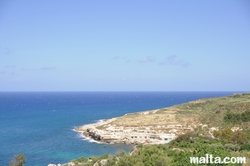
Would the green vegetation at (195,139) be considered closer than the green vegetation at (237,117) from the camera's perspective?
Yes

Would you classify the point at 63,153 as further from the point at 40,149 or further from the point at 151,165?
the point at 151,165

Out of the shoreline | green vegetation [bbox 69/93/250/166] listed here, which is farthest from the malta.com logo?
the shoreline

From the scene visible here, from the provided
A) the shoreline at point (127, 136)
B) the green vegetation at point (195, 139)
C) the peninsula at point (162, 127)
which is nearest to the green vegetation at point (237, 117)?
the green vegetation at point (195, 139)

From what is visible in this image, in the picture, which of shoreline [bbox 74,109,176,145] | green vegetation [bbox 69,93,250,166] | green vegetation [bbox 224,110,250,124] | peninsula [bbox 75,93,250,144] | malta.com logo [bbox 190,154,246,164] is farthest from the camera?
green vegetation [bbox 224,110,250,124]

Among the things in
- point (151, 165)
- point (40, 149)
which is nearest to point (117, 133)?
point (40, 149)

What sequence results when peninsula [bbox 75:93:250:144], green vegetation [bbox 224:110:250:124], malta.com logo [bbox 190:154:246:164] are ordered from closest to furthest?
1. malta.com logo [bbox 190:154:246:164]
2. peninsula [bbox 75:93:250:144]
3. green vegetation [bbox 224:110:250:124]

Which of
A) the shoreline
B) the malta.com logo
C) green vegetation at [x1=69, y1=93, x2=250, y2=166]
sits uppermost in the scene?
the malta.com logo

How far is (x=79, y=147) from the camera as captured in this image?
170 feet

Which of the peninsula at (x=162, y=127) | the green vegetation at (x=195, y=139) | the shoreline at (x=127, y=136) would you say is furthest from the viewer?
the peninsula at (x=162, y=127)

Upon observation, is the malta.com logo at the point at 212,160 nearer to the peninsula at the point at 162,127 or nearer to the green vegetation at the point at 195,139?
the green vegetation at the point at 195,139

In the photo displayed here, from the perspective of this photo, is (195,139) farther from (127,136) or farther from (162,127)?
(162,127)

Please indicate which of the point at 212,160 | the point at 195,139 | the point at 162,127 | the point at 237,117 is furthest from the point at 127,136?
the point at 212,160

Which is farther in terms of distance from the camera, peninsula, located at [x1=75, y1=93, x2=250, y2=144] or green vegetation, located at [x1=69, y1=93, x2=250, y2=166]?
peninsula, located at [x1=75, y1=93, x2=250, y2=144]

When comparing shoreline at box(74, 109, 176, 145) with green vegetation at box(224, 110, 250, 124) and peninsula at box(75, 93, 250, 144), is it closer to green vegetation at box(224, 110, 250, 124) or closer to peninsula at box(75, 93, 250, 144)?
peninsula at box(75, 93, 250, 144)
